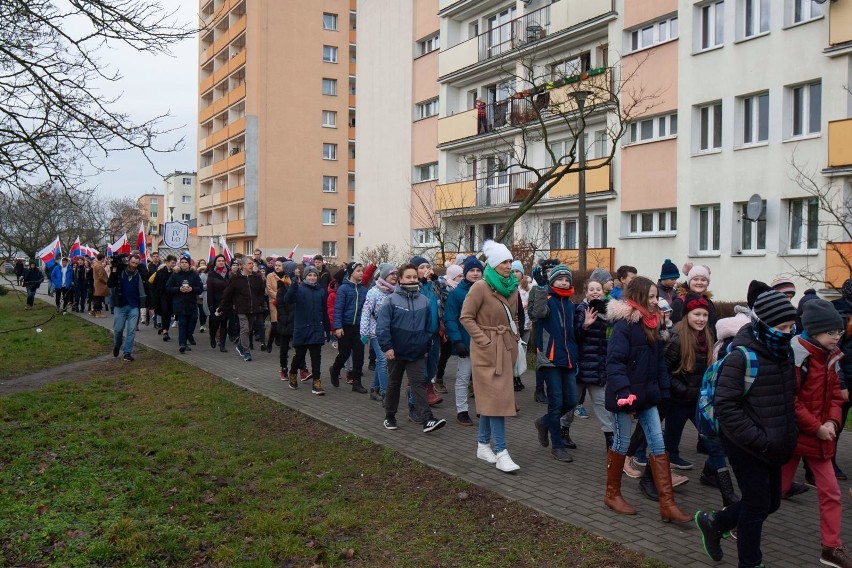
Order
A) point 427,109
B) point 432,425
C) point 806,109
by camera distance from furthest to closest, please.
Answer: point 427,109
point 806,109
point 432,425

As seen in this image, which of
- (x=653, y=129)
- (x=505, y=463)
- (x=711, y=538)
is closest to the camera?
(x=711, y=538)

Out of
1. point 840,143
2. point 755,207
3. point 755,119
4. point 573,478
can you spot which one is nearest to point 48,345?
point 573,478

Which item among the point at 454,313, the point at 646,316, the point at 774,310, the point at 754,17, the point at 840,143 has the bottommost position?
the point at 454,313

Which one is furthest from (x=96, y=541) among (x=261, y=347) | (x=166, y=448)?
(x=261, y=347)

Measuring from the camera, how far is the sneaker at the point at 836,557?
4.84m

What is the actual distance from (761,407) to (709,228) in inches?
762

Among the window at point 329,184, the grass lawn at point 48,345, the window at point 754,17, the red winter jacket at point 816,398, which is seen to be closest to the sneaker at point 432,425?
the red winter jacket at point 816,398

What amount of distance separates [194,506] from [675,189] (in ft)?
65.8

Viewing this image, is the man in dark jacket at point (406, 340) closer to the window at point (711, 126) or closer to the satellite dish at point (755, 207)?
the satellite dish at point (755, 207)

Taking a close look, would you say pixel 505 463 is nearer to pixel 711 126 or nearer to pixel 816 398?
pixel 816 398

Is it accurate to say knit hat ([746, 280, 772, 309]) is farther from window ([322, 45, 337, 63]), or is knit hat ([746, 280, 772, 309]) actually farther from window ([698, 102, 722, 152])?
window ([322, 45, 337, 63])

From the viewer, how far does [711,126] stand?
22391 millimetres

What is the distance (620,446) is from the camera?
5.98m

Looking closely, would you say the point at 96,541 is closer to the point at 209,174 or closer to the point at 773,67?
the point at 773,67
